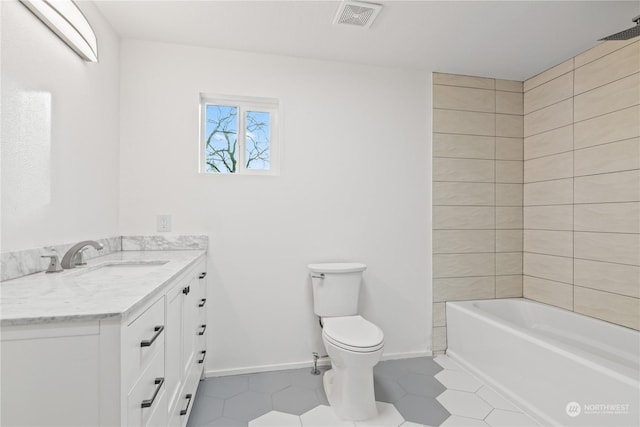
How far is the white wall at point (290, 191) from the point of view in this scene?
2.12 m

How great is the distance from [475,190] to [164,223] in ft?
7.87

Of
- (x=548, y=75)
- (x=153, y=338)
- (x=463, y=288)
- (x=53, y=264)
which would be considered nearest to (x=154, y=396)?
(x=153, y=338)

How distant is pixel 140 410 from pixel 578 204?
2.84 m

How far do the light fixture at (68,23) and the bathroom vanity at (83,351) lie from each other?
3.44 ft

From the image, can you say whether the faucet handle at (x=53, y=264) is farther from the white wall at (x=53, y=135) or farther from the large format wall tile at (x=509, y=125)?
the large format wall tile at (x=509, y=125)

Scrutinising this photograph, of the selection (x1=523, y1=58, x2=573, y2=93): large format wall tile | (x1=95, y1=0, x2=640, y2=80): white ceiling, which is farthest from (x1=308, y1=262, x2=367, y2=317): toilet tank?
(x1=523, y1=58, x2=573, y2=93): large format wall tile

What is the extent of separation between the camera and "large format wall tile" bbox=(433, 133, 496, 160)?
8.40 ft

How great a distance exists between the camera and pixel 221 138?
237cm

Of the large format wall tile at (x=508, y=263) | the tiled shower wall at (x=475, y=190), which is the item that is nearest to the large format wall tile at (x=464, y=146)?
the tiled shower wall at (x=475, y=190)

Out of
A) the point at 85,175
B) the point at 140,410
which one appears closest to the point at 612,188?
the point at 140,410

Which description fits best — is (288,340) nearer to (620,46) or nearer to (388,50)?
(388,50)

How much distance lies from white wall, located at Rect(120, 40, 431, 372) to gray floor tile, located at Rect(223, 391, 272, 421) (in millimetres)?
302
